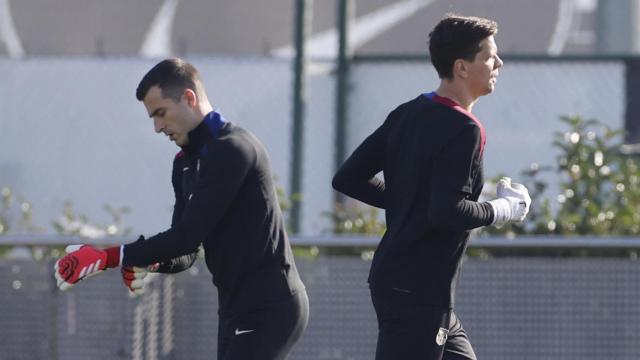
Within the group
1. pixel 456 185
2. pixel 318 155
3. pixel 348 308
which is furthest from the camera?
pixel 318 155

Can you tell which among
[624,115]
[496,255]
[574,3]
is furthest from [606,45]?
[496,255]

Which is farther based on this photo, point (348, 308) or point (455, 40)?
point (348, 308)

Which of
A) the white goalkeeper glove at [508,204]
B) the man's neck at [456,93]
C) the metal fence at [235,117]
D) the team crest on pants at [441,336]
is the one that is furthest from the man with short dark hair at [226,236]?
the metal fence at [235,117]

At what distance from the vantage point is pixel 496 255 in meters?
7.56

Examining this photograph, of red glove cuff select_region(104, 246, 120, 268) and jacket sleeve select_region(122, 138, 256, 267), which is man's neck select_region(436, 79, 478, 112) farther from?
red glove cuff select_region(104, 246, 120, 268)

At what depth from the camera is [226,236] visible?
511 centimetres

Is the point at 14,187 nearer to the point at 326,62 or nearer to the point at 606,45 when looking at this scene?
the point at 326,62

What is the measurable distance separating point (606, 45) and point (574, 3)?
1.65 meters

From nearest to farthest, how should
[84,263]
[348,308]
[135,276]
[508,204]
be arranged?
[508,204]
[84,263]
[135,276]
[348,308]

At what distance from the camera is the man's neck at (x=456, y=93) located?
4.86 m

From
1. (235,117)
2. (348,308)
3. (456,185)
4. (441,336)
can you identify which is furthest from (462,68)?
(235,117)

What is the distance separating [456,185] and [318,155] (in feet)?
15.3

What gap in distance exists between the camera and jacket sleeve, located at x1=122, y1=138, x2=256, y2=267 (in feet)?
16.3

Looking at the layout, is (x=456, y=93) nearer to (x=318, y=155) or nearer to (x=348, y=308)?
(x=348, y=308)
